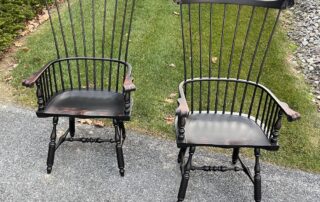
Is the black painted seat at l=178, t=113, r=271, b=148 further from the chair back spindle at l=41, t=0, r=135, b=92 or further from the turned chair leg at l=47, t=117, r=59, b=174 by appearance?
the chair back spindle at l=41, t=0, r=135, b=92

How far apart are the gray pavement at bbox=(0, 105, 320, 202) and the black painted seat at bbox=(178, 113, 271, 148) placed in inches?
22.9

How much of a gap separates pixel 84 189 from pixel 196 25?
3.71m

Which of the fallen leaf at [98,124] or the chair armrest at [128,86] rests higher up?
the chair armrest at [128,86]

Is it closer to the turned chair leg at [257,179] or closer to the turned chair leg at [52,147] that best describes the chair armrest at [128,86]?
the turned chair leg at [52,147]

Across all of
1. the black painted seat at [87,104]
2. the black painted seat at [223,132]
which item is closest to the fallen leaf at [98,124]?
the black painted seat at [87,104]

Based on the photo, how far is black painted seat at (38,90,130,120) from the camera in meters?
3.01

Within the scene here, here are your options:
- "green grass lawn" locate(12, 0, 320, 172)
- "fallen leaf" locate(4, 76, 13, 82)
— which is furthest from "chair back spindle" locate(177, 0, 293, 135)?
"fallen leaf" locate(4, 76, 13, 82)

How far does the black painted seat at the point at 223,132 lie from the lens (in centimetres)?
280

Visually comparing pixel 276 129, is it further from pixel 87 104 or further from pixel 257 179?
pixel 87 104

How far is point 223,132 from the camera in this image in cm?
293

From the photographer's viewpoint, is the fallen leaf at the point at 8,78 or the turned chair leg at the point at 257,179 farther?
the fallen leaf at the point at 8,78

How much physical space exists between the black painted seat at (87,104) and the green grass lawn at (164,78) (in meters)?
0.74

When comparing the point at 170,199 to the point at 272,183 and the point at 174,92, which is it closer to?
the point at 272,183

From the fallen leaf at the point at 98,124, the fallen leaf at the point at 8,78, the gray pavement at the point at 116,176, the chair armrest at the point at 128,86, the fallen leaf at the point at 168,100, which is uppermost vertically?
the chair armrest at the point at 128,86
